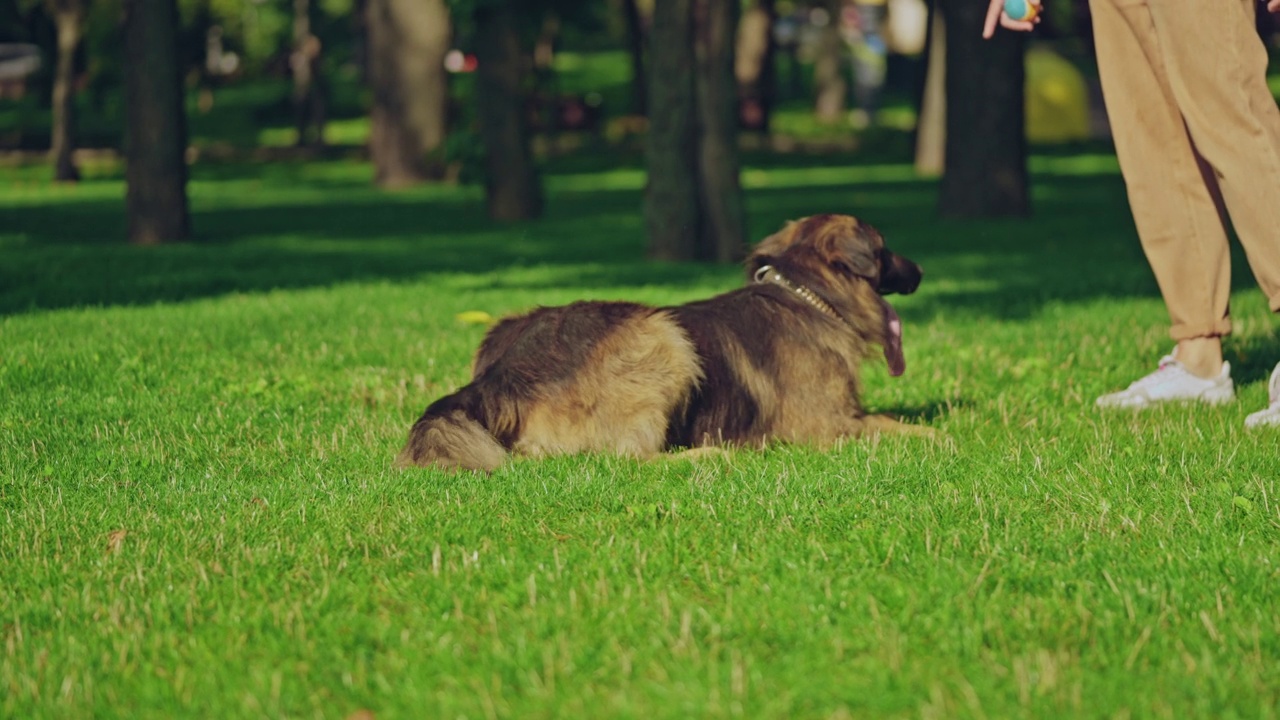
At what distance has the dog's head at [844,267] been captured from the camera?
666cm

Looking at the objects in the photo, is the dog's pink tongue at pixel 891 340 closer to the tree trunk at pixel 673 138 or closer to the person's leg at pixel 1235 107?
the person's leg at pixel 1235 107

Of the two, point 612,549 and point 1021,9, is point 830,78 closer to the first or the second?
point 1021,9


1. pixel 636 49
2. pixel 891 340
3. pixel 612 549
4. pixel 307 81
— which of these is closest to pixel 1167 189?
pixel 891 340

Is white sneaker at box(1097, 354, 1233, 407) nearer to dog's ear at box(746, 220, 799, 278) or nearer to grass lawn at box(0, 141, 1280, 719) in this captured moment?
grass lawn at box(0, 141, 1280, 719)

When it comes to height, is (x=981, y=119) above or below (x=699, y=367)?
above

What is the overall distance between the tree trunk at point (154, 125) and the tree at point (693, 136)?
4.85 m

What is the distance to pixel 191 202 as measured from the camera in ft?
77.6

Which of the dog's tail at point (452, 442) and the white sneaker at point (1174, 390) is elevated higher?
the dog's tail at point (452, 442)

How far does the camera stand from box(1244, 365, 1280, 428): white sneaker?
6.50m

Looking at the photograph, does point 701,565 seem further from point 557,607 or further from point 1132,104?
point 1132,104

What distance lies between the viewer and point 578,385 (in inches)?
238

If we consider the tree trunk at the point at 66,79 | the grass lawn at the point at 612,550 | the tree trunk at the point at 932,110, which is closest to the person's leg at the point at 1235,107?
the grass lawn at the point at 612,550

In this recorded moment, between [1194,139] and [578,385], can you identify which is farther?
[1194,139]

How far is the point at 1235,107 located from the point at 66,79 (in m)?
24.0
